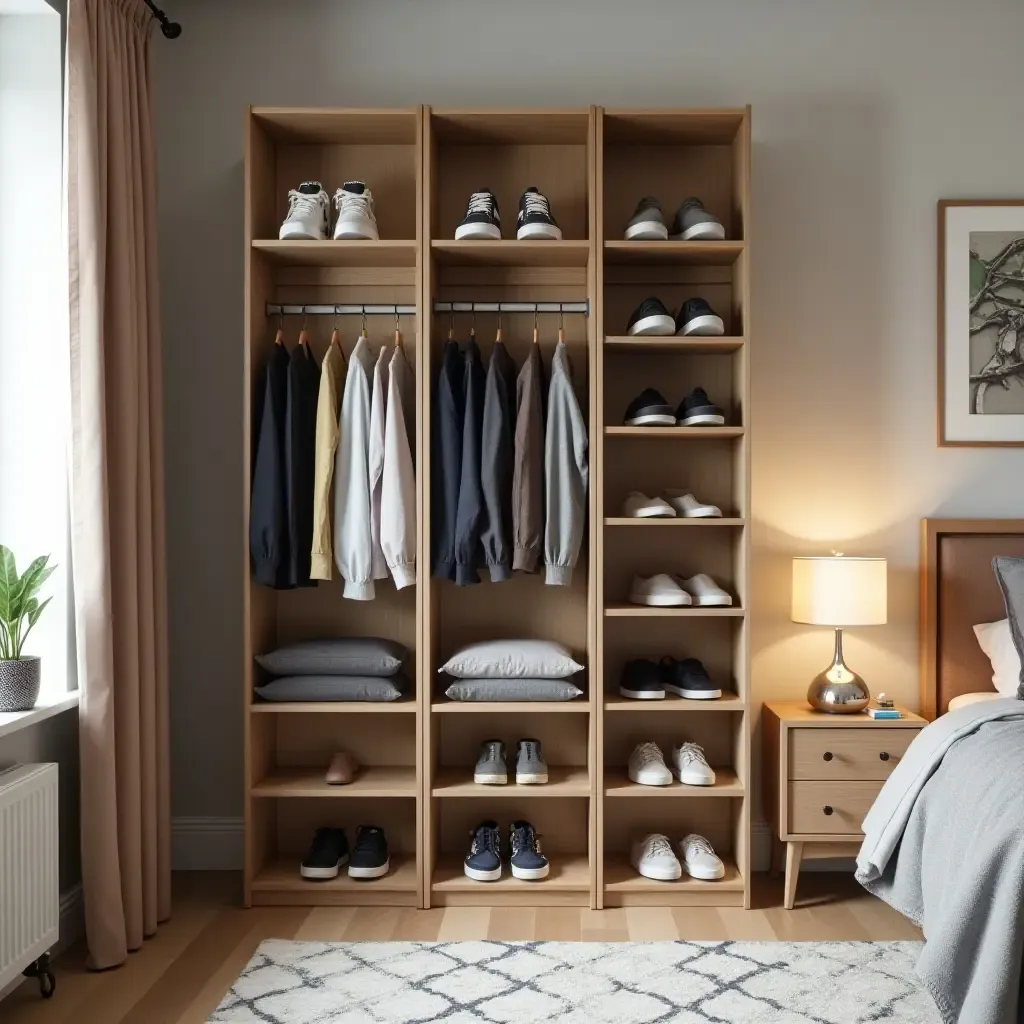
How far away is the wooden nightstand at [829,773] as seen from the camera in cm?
305

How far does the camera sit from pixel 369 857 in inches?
123

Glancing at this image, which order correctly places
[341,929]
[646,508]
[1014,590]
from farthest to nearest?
[646,508] < [1014,590] < [341,929]

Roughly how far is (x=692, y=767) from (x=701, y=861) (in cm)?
30

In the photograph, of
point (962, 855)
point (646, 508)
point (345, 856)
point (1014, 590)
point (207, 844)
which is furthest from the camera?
point (207, 844)

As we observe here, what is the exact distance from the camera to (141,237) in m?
2.93

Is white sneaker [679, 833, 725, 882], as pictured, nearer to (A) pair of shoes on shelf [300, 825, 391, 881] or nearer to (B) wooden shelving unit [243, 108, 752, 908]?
(B) wooden shelving unit [243, 108, 752, 908]

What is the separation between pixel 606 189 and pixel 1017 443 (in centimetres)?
166

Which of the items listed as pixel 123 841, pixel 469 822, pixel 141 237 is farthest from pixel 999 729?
pixel 141 237

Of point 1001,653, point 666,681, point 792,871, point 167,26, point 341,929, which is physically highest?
point 167,26

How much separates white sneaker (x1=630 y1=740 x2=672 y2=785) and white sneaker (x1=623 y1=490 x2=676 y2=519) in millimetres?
765

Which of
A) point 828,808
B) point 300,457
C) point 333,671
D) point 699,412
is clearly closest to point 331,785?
point 333,671

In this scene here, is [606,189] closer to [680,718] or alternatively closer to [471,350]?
[471,350]

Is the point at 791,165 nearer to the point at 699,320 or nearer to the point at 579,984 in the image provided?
the point at 699,320

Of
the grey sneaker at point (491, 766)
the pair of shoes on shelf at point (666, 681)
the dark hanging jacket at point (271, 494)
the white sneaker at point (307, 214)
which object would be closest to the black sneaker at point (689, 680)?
the pair of shoes on shelf at point (666, 681)
